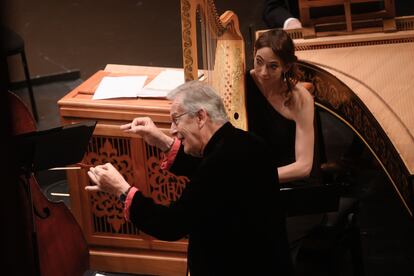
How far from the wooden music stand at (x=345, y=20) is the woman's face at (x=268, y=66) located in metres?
1.10

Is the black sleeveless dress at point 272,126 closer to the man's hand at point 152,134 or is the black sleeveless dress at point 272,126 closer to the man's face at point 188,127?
the man's hand at point 152,134

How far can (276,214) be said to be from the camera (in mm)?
1854

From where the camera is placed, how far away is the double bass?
2.48m

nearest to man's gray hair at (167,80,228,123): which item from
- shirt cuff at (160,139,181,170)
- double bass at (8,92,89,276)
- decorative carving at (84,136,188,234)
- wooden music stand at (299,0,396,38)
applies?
shirt cuff at (160,139,181,170)

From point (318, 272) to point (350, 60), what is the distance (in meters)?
1.57

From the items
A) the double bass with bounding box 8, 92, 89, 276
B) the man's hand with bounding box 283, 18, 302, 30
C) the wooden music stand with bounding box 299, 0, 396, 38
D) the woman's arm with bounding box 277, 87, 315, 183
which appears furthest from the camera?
the man's hand with bounding box 283, 18, 302, 30

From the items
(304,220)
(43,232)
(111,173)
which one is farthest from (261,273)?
(43,232)

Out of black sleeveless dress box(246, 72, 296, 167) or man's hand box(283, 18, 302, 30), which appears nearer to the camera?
black sleeveless dress box(246, 72, 296, 167)

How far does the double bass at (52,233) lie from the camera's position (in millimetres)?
2482

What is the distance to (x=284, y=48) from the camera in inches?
109

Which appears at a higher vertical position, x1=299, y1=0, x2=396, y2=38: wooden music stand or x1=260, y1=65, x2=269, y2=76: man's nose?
x1=299, y1=0, x2=396, y2=38: wooden music stand

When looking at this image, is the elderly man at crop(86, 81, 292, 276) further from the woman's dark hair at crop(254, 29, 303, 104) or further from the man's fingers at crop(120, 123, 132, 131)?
the woman's dark hair at crop(254, 29, 303, 104)

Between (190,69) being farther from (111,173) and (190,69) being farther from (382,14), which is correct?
(382,14)

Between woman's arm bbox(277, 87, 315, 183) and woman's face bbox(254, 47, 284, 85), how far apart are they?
13cm
